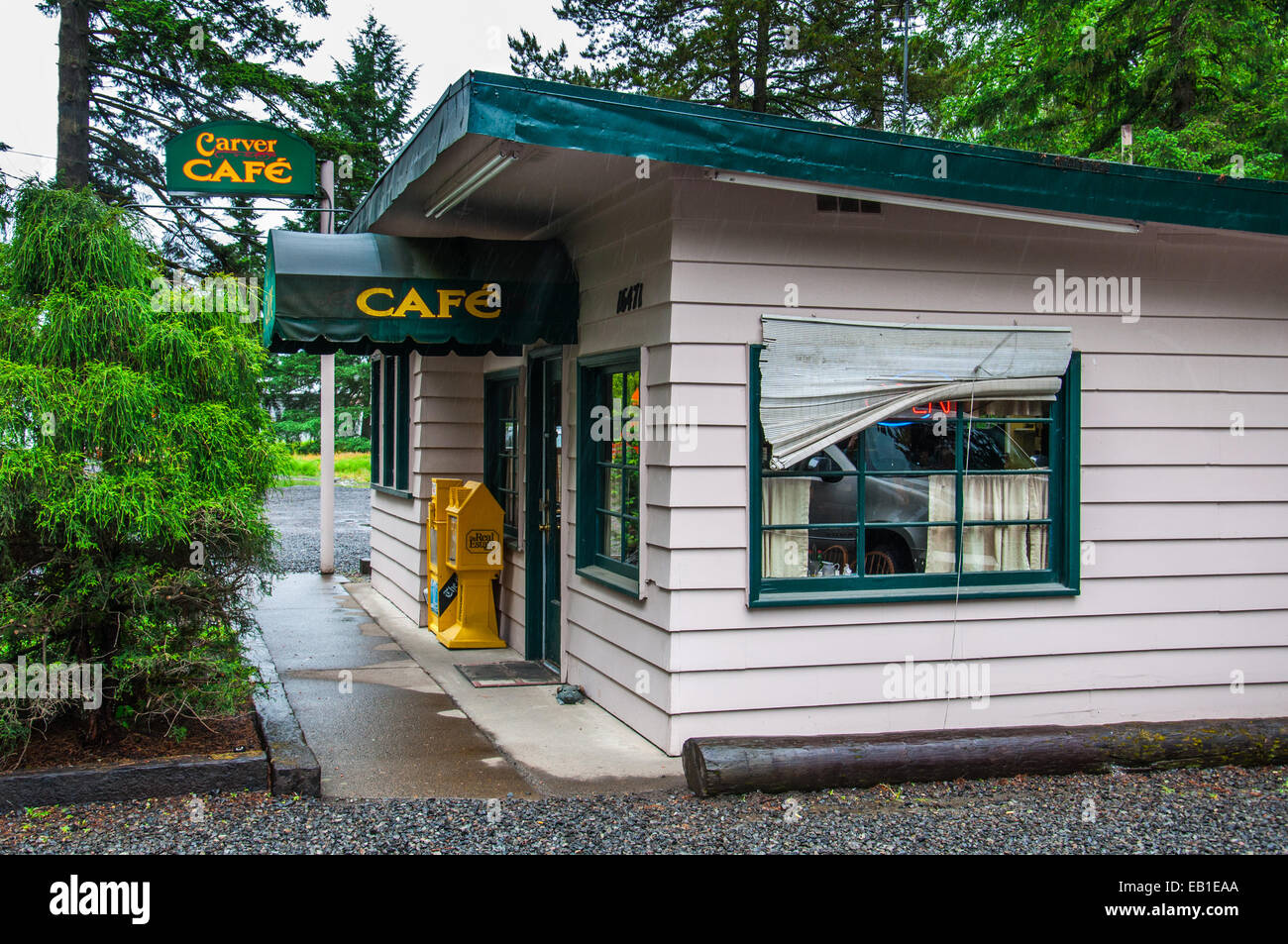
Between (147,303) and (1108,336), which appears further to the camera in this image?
(1108,336)

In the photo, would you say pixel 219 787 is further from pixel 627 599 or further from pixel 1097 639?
pixel 1097 639

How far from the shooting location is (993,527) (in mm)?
6742

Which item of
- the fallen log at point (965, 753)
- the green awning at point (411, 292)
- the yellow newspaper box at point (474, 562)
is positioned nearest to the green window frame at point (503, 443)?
the yellow newspaper box at point (474, 562)

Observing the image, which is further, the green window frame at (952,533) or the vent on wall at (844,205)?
the vent on wall at (844,205)

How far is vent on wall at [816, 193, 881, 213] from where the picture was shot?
20.8 feet

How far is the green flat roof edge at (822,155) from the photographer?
537 cm

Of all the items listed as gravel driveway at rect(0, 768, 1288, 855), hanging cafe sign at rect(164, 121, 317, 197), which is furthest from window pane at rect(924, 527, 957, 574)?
hanging cafe sign at rect(164, 121, 317, 197)

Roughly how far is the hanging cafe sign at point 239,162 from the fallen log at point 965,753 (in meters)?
7.79

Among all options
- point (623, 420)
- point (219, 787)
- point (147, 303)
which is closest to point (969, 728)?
point (623, 420)

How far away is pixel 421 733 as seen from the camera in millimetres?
6793

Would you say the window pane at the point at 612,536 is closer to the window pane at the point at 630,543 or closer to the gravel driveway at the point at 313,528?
the window pane at the point at 630,543

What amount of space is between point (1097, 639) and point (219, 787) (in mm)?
5028

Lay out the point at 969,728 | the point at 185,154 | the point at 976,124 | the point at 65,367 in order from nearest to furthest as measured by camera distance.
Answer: the point at 65,367 < the point at 969,728 < the point at 185,154 < the point at 976,124

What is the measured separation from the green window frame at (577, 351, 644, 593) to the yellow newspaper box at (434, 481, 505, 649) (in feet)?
6.89
